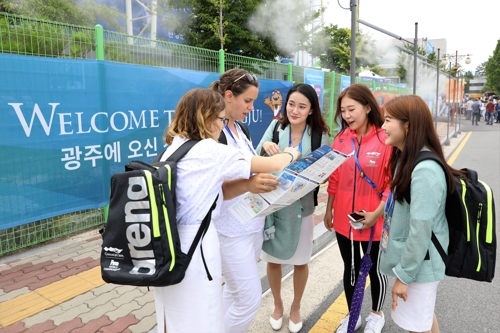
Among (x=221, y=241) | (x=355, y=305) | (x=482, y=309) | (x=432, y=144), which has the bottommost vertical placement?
(x=482, y=309)

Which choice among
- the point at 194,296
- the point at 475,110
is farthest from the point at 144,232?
the point at 475,110

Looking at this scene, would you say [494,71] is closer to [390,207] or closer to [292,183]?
[390,207]

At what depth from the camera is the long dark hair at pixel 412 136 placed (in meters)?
1.90

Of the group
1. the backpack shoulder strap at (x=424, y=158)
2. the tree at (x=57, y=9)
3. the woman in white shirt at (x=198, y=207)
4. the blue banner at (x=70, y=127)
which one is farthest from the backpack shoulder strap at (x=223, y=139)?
the tree at (x=57, y=9)

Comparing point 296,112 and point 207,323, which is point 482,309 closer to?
point 296,112

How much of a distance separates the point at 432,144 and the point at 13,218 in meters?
3.72

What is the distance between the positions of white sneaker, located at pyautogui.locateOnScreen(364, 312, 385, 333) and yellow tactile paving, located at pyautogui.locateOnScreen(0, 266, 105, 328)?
89.4 inches

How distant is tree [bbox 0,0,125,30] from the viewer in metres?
7.93

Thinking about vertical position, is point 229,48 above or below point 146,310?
above

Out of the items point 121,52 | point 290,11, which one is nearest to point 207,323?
point 121,52

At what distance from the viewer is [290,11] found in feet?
53.2

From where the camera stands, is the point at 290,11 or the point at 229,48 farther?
the point at 290,11

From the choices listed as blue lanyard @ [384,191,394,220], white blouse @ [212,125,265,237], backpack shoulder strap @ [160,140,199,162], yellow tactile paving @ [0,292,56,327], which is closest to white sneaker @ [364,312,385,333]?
blue lanyard @ [384,191,394,220]

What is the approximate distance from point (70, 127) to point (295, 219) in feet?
8.92
